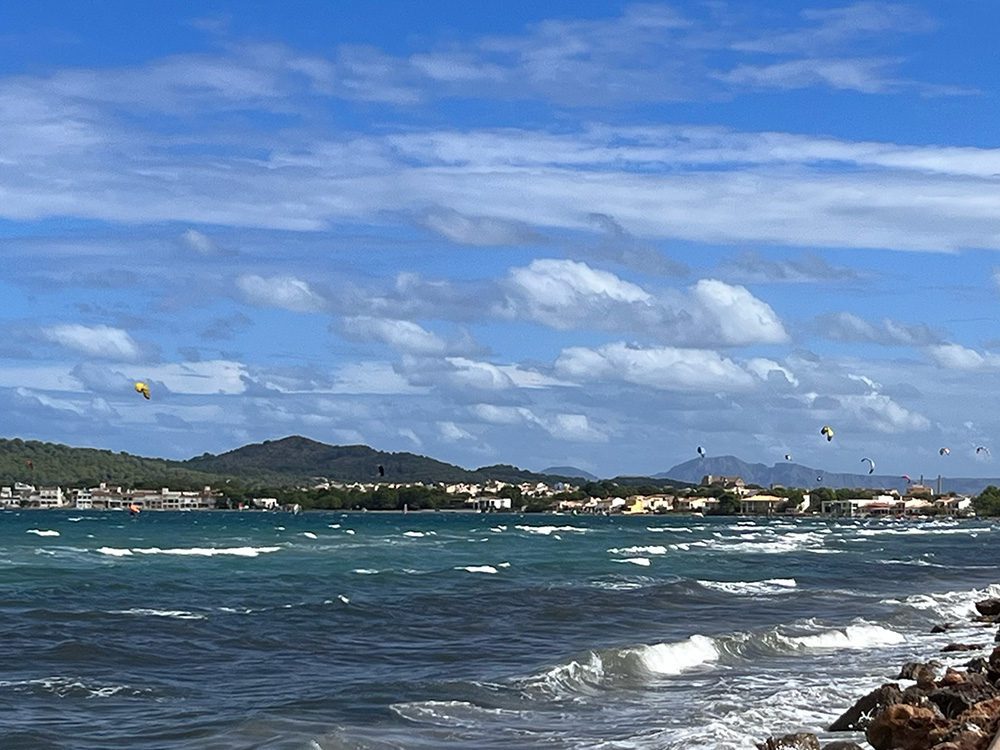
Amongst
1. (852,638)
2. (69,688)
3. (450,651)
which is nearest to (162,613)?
(450,651)

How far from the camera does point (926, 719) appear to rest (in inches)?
594

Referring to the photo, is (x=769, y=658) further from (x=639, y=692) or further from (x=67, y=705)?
(x=67, y=705)

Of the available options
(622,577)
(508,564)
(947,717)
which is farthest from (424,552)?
(947,717)

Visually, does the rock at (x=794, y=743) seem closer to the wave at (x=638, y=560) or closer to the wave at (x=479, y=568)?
the wave at (x=479, y=568)

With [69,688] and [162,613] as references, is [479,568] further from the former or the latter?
[69,688]

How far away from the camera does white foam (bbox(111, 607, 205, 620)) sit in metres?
31.0

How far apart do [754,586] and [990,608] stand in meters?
10.3

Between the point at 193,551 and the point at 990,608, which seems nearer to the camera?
the point at 990,608

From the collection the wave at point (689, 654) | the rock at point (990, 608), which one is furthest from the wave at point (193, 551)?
the wave at point (689, 654)

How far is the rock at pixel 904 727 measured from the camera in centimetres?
1484

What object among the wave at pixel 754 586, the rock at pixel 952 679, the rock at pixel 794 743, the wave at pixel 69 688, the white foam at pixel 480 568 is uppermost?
the white foam at pixel 480 568

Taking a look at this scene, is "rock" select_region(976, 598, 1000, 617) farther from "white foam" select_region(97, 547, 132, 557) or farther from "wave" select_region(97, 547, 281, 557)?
"white foam" select_region(97, 547, 132, 557)

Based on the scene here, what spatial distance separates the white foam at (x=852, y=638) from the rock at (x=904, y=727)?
1184 centimetres

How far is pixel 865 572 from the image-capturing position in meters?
53.4
